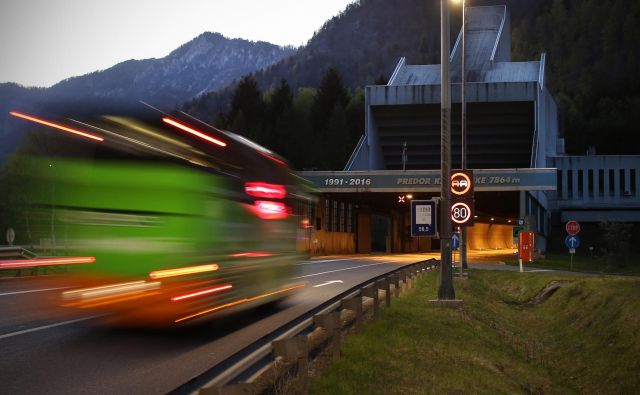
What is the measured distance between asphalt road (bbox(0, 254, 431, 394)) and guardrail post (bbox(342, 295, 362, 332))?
118 cm

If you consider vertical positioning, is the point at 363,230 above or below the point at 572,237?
above

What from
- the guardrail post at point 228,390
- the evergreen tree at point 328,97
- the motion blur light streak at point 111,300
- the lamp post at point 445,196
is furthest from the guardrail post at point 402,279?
the evergreen tree at point 328,97

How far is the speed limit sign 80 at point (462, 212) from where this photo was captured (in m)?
20.4

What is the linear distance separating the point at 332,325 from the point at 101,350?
371 centimetres

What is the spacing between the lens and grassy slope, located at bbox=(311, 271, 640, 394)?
9406 millimetres

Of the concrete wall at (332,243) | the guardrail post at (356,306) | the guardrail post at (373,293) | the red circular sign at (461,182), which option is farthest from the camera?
the concrete wall at (332,243)

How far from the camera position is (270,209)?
1395 cm

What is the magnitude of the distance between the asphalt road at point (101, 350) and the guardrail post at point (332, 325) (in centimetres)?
76

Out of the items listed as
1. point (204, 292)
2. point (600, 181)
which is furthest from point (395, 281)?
point (600, 181)

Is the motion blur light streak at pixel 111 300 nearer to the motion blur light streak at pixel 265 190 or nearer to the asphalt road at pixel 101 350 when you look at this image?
the asphalt road at pixel 101 350

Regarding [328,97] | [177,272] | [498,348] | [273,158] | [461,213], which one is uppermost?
[328,97]

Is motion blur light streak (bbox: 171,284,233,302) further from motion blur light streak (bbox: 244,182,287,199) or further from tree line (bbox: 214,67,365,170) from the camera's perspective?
tree line (bbox: 214,67,365,170)

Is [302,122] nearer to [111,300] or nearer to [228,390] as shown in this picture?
[111,300]

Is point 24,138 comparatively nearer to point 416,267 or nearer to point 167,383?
point 167,383
